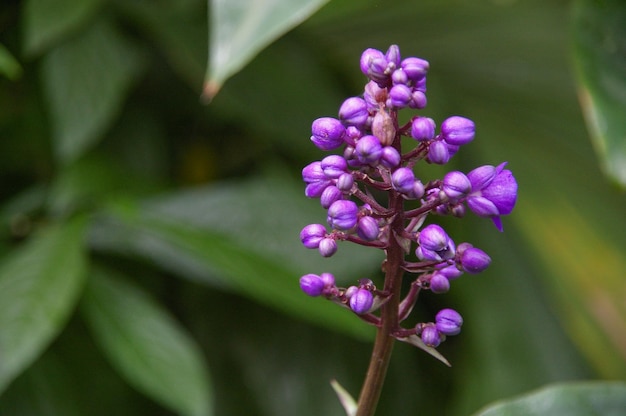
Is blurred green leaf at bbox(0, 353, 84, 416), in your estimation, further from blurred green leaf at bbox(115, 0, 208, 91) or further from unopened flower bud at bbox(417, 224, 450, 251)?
unopened flower bud at bbox(417, 224, 450, 251)

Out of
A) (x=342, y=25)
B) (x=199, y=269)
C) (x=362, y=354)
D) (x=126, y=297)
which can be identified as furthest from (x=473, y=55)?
→ (x=126, y=297)

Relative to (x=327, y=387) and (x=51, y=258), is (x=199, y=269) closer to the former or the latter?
(x=51, y=258)

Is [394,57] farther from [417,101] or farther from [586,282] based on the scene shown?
[586,282]

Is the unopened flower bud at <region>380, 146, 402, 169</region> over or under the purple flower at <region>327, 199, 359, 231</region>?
over

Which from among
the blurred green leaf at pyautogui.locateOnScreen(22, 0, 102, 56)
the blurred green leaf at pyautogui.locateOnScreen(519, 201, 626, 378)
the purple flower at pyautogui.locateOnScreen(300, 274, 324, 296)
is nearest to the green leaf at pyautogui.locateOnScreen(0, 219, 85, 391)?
the blurred green leaf at pyautogui.locateOnScreen(22, 0, 102, 56)

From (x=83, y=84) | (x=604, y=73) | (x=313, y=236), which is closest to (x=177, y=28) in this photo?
(x=83, y=84)

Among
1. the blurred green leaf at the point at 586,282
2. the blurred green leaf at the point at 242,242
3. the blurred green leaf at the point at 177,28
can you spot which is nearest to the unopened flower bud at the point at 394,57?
the blurred green leaf at the point at 242,242

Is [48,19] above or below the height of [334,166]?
below

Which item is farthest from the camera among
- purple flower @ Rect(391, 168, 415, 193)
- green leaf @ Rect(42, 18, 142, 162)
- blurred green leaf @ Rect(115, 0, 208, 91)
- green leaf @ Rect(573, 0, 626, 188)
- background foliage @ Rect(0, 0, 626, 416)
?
blurred green leaf @ Rect(115, 0, 208, 91)
